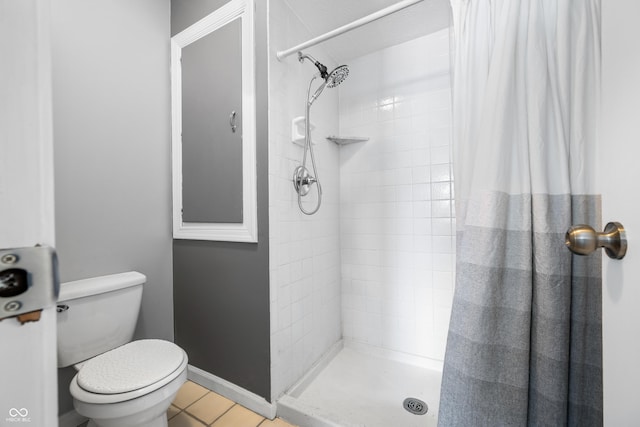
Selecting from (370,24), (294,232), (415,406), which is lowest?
(415,406)

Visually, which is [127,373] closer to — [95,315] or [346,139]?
[95,315]

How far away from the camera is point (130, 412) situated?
89 cm

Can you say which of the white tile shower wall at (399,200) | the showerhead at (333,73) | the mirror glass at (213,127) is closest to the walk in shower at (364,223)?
the white tile shower wall at (399,200)

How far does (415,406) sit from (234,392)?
98 centimetres

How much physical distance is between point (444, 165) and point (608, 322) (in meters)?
1.34

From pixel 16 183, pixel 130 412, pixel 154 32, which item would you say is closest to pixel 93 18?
pixel 154 32

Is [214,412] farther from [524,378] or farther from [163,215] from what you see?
[524,378]

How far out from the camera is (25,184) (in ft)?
0.82

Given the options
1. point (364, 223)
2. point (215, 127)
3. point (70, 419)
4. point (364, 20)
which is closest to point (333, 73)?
point (364, 20)

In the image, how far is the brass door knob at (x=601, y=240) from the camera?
443mm

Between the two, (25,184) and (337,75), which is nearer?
(25,184)

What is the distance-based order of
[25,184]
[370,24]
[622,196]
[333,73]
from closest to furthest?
[25,184]
[622,196]
[333,73]
[370,24]

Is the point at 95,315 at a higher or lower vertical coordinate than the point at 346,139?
lower

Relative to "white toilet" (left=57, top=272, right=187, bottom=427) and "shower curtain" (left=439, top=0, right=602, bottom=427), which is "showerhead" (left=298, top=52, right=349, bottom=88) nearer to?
"shower curtain" (left=439, top=0, right=602, bottom=427)
